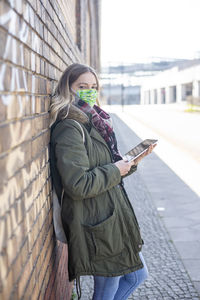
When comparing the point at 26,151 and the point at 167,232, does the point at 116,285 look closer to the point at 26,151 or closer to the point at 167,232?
the point at 26,151

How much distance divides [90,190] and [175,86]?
210 ft

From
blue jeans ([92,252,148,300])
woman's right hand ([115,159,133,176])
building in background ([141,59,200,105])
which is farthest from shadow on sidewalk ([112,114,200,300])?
building in background ([141,59,200,105])

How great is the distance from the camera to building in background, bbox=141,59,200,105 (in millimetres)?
52188

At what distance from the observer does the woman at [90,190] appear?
6.84ft

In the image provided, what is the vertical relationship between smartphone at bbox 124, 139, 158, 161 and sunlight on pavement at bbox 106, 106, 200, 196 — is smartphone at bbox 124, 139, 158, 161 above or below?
above

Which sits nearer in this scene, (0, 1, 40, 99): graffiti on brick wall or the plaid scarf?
(0, 1, 40, 99): graffiti on brick wall

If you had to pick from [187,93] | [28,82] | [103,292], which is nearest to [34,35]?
[28,82]

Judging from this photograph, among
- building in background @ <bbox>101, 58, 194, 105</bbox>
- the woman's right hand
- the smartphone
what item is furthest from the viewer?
building in background @ <bbox>101, 58, 194, 105</bbox>

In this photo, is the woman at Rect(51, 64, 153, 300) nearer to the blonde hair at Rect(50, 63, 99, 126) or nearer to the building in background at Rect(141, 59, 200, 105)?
the blonde hair at Rect(50, 63, 99, 126)

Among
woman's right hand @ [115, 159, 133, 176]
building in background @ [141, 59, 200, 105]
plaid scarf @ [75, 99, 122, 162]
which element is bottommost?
woman's right hand @ [115, 159, 133, 176]

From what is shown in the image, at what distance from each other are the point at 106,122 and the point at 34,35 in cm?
71

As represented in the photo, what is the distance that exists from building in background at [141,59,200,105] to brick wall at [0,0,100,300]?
159 ft

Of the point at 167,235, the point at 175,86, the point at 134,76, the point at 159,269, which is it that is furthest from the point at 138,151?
the point at 134,76

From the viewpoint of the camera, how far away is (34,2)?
1.86 metres
